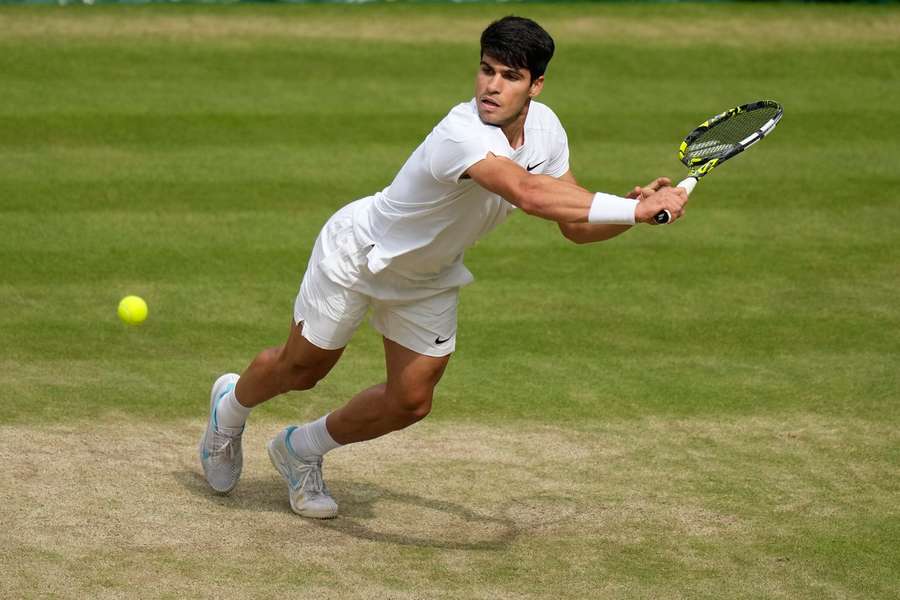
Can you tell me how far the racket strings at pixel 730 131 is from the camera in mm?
5867

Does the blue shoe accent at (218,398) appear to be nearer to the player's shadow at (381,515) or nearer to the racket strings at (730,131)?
the player's shadow at (381,515)

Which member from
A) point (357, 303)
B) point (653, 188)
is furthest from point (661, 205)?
point (357, 303)

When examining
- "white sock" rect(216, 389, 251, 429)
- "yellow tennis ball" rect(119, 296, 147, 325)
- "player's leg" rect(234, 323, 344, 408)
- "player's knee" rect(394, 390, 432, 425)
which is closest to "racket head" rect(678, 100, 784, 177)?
"player's knee" rect(394, 390, 432, 425)

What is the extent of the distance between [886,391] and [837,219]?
3.25 meters

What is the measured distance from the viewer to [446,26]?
1368cm

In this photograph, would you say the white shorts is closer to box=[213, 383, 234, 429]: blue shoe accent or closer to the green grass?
box=[213, 383, 234, 429]: blue shoe accent

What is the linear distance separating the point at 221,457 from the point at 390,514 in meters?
0.82

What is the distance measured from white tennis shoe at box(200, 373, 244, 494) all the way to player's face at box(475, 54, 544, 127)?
2008 mm

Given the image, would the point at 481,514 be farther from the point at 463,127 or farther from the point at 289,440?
the point at 463,127

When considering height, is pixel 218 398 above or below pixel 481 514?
above

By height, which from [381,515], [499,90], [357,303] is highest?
[499,90]

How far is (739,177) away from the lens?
11.4m

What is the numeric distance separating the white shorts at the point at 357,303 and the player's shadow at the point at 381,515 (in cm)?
79

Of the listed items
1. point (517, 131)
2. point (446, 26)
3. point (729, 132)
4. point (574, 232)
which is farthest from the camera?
point (446, 26)
